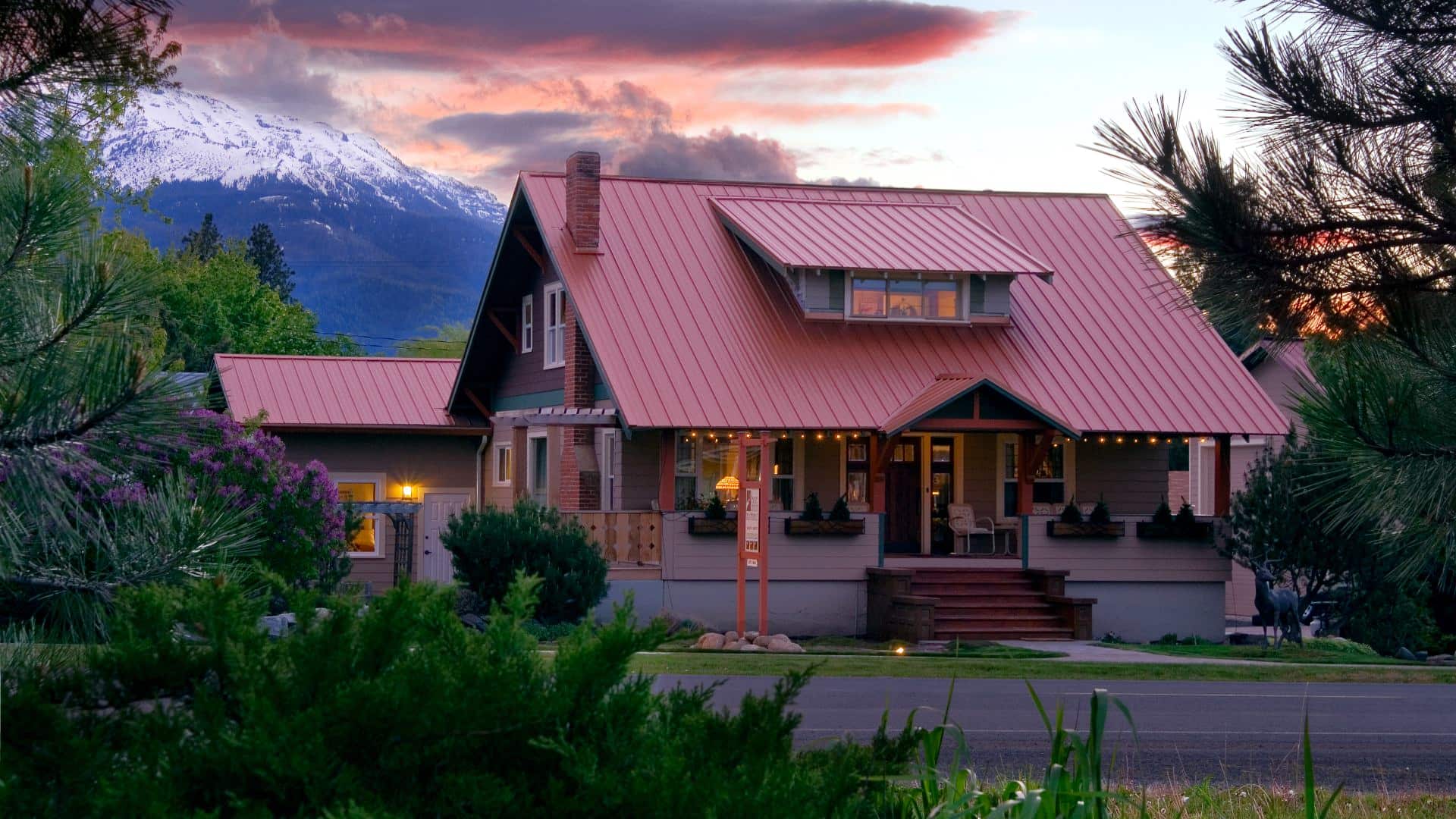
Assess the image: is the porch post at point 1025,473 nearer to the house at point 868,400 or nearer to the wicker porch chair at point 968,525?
the house at point 868,400

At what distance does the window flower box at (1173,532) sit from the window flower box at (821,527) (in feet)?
16.8

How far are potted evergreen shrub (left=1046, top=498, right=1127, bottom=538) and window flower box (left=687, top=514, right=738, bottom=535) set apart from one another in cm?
556

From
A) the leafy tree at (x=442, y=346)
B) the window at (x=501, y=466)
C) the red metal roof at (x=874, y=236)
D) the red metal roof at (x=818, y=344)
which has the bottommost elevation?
the window at (x=501, y=466)

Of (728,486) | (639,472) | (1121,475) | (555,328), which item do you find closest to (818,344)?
(639,472)

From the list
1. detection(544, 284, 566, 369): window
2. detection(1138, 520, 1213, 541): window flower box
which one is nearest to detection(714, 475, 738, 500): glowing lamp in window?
detection(544, 284, 566, 369): window

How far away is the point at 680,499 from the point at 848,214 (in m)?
7.14

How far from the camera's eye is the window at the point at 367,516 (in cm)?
3462

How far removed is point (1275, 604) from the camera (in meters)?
26.2

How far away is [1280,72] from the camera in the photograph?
7.58m

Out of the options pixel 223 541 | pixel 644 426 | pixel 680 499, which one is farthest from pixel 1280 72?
pixel 680 499

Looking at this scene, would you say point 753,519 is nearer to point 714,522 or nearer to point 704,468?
point 714,522

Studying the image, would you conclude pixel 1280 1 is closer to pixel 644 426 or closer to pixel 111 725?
pixel 111 725

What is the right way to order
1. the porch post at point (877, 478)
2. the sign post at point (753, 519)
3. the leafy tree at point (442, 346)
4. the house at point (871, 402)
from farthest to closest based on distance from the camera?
the leafy tree at point (442, 346)
the porch post at point (877, 478)
the house at point (871, 402)
the sign post at point (753, 519)

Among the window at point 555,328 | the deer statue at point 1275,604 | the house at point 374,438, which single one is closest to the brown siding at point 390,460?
the house at point 374,438
